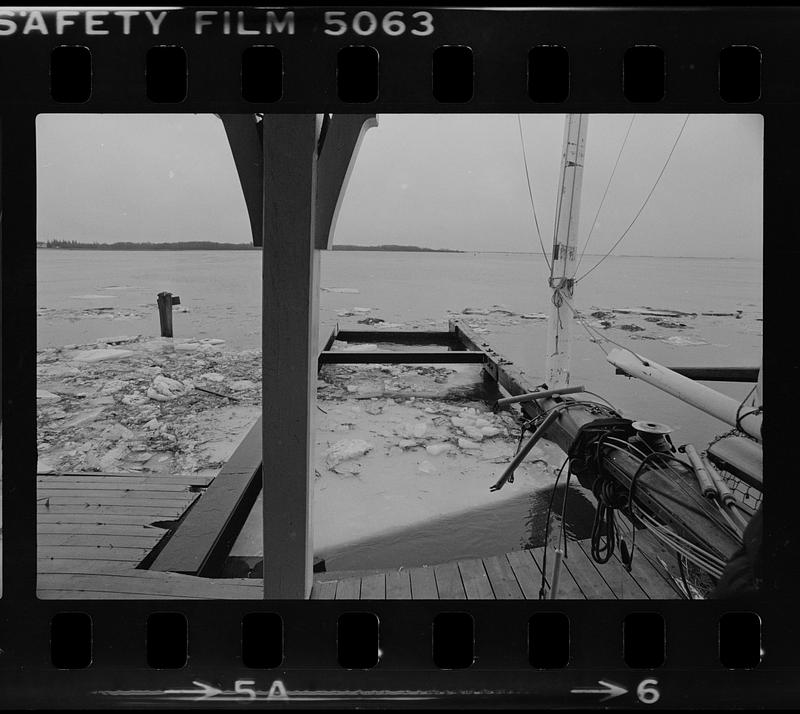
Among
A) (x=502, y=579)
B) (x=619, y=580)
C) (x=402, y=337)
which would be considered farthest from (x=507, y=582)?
(x=402, y=337)

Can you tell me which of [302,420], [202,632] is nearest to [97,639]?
[202,632]

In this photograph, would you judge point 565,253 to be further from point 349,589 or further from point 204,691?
point 204,691

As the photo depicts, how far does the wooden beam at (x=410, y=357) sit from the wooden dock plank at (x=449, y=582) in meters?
4.38

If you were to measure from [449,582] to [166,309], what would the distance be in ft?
25.6

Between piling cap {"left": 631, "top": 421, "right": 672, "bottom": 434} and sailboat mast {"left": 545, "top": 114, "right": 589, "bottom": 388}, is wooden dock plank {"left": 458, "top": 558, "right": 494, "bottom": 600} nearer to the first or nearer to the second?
piling cap {"left": 631, "top": 421, "right": 672, "bottom": 434}

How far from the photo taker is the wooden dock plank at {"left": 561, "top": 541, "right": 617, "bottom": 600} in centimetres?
252

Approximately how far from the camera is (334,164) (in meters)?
1.98

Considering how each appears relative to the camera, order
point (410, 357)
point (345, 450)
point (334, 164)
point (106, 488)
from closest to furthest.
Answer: point (334, 164) → point (106, 488) → point (345, 450) → point (410, 357)

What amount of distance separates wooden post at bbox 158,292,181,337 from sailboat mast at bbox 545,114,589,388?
5.40 meters

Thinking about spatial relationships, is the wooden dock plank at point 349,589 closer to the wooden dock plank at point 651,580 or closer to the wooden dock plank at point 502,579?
the wooden dock plank at point 502,579

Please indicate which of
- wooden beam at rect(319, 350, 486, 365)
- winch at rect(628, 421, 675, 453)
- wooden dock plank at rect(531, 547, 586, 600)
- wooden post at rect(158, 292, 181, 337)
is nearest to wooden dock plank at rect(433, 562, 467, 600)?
wooden dock plank at rect(531, 547, 586, 600)

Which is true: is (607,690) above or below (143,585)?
above

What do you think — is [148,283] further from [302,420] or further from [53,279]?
[302,420]

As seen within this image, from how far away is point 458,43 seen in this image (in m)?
1.33
